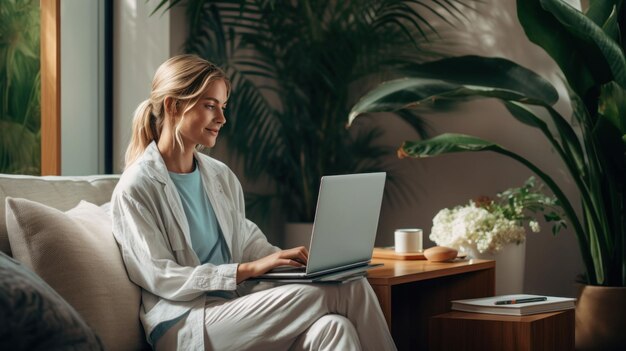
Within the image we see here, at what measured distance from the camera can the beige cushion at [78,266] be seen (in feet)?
7.04

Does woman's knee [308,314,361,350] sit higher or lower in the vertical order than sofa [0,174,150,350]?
lower

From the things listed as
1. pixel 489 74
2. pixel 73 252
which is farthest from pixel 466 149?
pixel 73 252

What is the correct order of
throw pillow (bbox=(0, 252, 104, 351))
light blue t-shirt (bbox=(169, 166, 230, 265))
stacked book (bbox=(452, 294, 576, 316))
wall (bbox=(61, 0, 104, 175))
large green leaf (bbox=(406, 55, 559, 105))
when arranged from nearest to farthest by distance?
throw pillow (bbox=(0, 252, 104, 351)) → light blue t-shirt (bbox=(169, 166, 230, 265)) → stacked book (bbox=(452, 294, 576, 316)) → large green leaf (bbox=(406, 55, 559, 105)) → wall (bbox=(61, 0, 104, 175))

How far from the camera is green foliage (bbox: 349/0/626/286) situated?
3.36 metres

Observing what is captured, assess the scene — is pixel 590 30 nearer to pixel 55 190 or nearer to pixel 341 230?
pixel 341 230

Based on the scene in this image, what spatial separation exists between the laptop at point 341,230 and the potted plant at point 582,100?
0.94 m

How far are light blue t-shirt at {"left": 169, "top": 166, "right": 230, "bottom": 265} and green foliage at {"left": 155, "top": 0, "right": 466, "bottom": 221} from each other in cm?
146

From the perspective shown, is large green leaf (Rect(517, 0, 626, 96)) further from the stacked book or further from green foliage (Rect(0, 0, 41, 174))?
green foliage (Rect(0, 0, 41, 174))

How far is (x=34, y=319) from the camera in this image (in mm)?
905

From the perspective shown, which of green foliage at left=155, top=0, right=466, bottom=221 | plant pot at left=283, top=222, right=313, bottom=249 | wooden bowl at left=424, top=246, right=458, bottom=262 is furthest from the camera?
plant pot at left=283, top=222, right=313, bottom=249

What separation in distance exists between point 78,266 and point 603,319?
210 cm

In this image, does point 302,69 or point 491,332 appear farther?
point 302,69

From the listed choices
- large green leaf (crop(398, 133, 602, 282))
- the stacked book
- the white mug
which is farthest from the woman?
large green leaf (crop(398, 133, 602, 282))

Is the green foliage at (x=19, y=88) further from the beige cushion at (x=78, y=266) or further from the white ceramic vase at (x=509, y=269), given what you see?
the white ceramic vase at (x=509, y=269)
